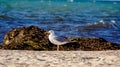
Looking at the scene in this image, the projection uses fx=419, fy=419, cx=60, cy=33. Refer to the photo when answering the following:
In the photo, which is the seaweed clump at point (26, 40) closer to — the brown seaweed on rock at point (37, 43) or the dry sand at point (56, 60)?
the brown seaweed on rock at point (37, 43)

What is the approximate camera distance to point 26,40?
55.7ft

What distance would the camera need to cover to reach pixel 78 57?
13039 millimetres

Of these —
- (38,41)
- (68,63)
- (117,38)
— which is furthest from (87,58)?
(117,38)

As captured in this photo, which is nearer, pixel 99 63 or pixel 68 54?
pixel 99 63

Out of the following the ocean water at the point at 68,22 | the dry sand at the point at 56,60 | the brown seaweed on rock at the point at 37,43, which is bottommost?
the ocean water at the point at 68,22

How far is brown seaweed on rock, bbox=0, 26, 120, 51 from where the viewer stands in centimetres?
1653

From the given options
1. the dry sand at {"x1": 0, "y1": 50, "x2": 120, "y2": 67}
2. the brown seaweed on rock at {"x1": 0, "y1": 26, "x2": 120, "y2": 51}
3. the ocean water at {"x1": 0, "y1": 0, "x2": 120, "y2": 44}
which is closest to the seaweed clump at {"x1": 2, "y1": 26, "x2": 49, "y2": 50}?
the brown seaweed on rock at {"x1": 0, "y1": 26, "x2": 120, "y2": 51}

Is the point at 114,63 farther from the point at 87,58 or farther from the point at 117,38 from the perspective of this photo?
the point at 117,38

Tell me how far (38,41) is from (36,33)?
0.83m

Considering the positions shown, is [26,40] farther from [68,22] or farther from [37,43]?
[68,22]

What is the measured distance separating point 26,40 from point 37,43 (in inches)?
19.1

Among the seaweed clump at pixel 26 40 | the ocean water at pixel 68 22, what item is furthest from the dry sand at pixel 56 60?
the ocean water at pixel 68 22

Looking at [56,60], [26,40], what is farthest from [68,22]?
[56,60]

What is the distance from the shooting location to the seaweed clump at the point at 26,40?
16.5m
